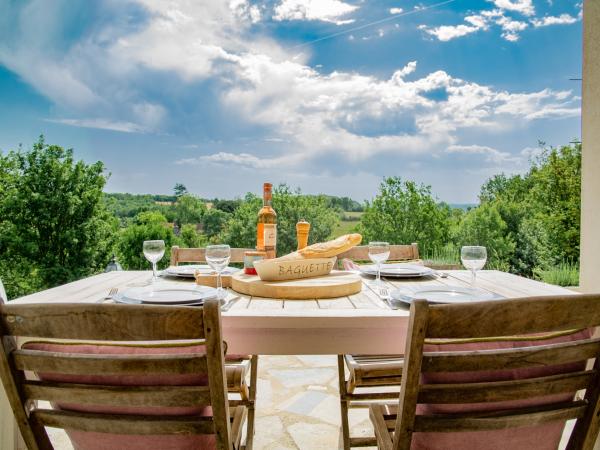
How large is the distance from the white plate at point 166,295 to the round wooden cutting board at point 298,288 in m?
0.12

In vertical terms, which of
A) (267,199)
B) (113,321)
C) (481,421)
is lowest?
(481,421)

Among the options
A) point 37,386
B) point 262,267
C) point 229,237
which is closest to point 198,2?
point 229,237

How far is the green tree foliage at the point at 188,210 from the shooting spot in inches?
207

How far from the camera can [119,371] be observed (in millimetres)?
821

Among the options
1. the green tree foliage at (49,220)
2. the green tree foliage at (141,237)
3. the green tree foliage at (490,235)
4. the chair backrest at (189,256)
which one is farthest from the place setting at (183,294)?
the green tree foliage at (49,220)

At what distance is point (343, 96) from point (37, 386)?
893 cm

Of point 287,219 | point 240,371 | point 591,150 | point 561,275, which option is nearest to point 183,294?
point 240,371

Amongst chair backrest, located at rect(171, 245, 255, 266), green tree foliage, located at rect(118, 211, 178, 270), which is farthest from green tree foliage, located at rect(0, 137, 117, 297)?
chair backrest, located at rect(171, 245, 255, 266)

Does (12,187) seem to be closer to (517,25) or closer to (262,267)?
(262,267)

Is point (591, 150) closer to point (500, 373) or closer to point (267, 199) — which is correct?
point (267, 199)

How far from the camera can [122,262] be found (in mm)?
4957

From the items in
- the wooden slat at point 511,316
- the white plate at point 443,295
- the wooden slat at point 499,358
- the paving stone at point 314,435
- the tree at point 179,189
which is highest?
the tree at point 179,189

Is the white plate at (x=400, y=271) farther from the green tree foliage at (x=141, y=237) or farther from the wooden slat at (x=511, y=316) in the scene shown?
the green tree foliage at (x=141, y=237)

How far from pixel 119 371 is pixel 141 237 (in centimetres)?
429
